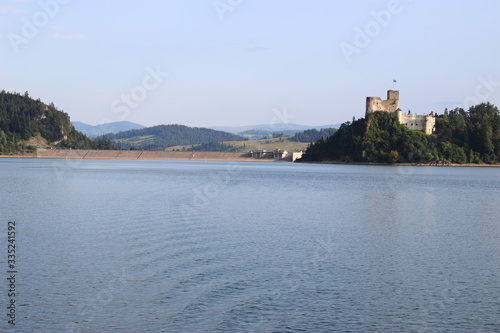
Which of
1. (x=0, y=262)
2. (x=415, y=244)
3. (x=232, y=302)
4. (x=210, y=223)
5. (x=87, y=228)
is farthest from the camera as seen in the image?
(x=210, y=223)

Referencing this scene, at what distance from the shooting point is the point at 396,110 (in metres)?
162

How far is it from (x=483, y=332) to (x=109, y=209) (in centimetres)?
2884

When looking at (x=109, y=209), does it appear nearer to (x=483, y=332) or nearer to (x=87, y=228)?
(x=87, y=228)

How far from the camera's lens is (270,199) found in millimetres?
50188

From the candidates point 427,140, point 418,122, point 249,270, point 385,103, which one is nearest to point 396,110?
point 385,103

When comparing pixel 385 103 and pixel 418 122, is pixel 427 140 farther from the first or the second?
pixel 385 103

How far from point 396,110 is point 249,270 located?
148m

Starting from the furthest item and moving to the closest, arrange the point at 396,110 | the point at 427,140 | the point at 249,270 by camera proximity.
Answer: the point at 396,110 < the point at 427,140 < the point at 249,270

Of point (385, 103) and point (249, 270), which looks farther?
point (385, 103)

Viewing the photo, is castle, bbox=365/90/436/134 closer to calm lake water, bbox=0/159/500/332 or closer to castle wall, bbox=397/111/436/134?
castle wall, bbox=397/111/436/134

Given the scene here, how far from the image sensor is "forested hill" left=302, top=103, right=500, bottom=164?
156 metres

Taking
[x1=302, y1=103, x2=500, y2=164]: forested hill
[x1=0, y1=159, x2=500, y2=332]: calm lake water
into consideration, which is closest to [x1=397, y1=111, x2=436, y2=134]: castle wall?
[x1=302, y1=103, x2=500, y2=164]: forested hill

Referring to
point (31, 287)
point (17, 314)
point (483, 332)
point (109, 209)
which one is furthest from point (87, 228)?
point (483, 332)

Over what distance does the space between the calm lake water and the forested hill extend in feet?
391
